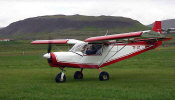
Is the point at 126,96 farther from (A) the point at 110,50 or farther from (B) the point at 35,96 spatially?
(A) the point at 110,50

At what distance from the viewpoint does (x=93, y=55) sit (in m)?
14.4

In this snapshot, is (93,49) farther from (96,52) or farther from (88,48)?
(88,48)

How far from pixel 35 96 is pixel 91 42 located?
5.96 meters

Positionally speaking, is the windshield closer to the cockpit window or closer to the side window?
the cockpit window

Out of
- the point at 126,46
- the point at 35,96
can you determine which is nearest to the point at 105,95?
the point at 35,96

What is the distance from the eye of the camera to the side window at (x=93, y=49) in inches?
563

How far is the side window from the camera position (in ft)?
47.0

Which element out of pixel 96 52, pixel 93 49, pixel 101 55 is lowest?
pixel 101 55

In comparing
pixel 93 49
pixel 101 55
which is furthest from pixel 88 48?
pixel 101 55

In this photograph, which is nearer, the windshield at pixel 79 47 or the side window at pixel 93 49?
the windshield at pixel 79 47

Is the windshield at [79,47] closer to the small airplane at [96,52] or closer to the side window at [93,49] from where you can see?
the small airplane at [96,52]

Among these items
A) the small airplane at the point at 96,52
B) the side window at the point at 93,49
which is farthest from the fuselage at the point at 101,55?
the side window at the point at 93,49

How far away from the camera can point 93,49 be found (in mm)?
14594

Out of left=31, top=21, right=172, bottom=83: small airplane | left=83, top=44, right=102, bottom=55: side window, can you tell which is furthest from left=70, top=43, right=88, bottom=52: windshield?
left=83, top=44, right=102, bottom=55: side window
